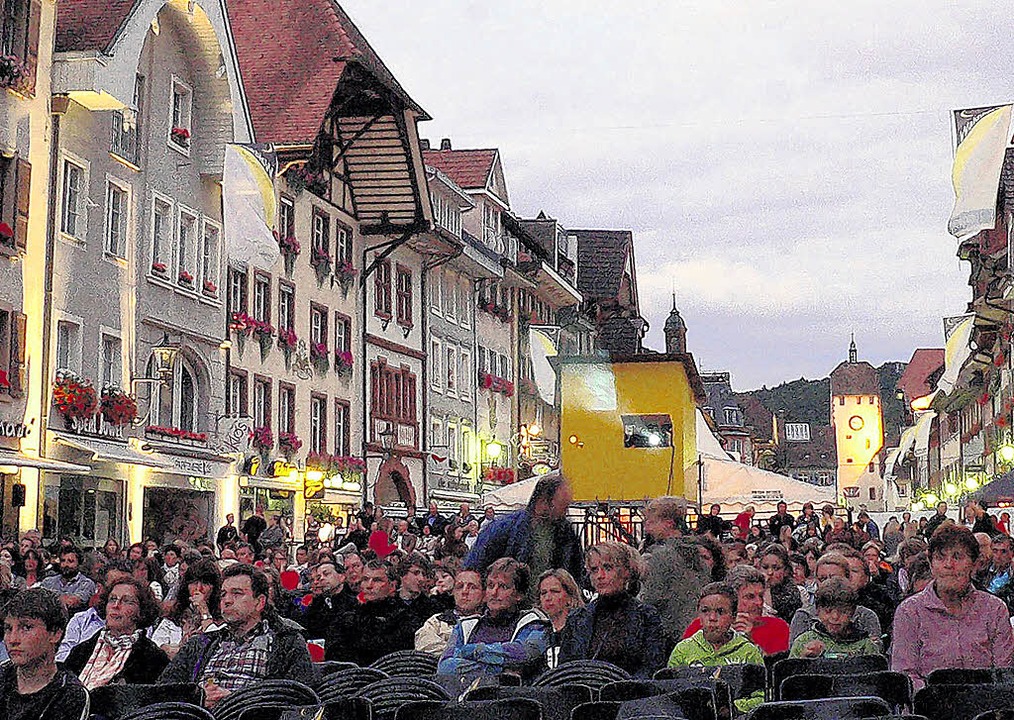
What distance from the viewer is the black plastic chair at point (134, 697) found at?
8.50 m

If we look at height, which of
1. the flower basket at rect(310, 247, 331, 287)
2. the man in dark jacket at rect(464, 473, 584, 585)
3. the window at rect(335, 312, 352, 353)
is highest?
the flower basket at rect(310, 247, 331, 287)

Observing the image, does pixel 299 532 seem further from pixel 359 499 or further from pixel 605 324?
pixel 605 324

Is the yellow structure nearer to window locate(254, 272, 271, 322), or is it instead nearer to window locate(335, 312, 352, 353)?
window locate(254, 272, 271, 322)

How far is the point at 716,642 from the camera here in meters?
9.41

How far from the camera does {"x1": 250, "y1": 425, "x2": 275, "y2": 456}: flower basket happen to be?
1393 inches

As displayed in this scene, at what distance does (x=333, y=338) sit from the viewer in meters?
40.3

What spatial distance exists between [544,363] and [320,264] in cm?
974

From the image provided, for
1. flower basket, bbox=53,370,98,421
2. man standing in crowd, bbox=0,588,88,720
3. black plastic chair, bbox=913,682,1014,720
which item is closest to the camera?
black plastic chair, bbox=913,682,1014,720

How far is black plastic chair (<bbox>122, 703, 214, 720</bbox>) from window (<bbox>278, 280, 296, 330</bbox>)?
2930 cm

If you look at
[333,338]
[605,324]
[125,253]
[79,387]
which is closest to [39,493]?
[79,387]

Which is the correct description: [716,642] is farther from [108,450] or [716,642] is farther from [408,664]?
[108,450]

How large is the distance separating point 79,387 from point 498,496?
9.69 meters

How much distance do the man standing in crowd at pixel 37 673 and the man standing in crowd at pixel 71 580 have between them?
317 inches

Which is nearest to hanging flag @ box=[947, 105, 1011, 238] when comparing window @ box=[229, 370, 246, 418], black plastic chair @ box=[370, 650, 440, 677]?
black plastic chair @ box=[370, 650, 440, 677]
